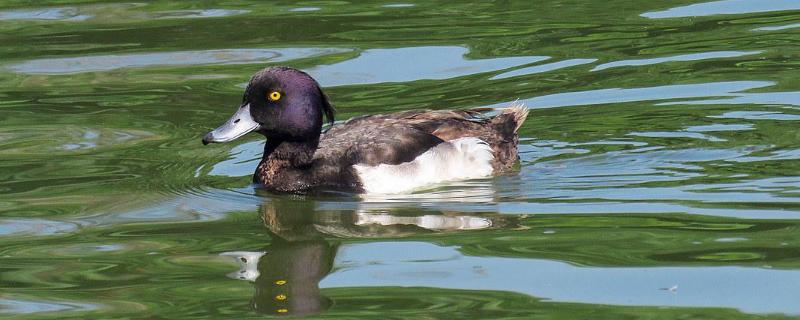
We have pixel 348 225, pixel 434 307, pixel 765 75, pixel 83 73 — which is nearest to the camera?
pixel 434 307

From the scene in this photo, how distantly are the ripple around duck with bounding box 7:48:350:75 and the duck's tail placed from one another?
3.51 m

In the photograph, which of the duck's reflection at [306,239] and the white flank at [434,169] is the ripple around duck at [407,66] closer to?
the white flank at [434,169]

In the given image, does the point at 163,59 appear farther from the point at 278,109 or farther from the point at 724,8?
the point at 724,8

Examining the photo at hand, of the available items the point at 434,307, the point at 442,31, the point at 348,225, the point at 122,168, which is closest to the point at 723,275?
the point at 434,307

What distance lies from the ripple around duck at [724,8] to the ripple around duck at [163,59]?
127 inches

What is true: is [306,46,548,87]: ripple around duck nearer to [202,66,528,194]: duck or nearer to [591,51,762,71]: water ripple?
[591,51,762,71]: water ripple

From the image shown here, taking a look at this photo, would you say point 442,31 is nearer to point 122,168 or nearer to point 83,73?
point 83,73

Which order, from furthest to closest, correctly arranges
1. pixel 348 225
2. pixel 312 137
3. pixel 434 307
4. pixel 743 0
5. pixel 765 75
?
1. pixel 743 0
2. pixel 765 75
3. pixel 312 137
4. pixel 348 225
5. pixel 434 307

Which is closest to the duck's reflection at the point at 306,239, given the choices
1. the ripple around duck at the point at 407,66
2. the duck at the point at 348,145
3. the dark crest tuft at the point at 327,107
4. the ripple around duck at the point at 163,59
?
the duck at the point at 348,145

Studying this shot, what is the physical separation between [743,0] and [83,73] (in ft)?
22.0

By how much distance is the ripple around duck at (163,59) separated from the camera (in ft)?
50.4

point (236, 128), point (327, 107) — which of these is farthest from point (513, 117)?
point (236, 128)

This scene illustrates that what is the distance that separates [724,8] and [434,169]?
582 cm

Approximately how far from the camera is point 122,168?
1199 centimetres
